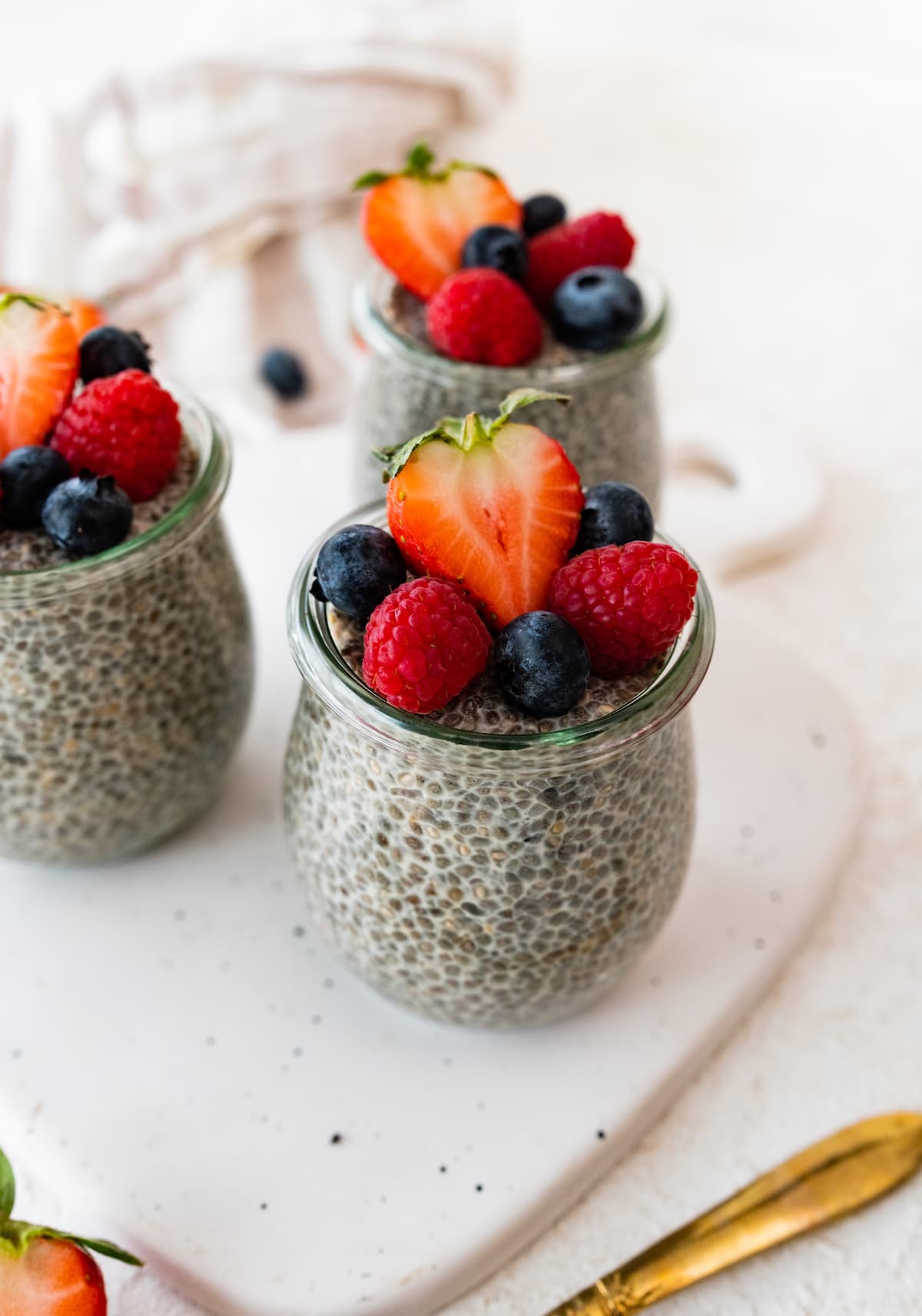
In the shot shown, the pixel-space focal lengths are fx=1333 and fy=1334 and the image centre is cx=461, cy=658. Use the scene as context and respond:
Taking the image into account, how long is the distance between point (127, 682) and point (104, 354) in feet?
0.71

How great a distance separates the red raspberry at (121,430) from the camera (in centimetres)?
83

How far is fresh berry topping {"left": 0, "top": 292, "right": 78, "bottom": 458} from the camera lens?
84 cm

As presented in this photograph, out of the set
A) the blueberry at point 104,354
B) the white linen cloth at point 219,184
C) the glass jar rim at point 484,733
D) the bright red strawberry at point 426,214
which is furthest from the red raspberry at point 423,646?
the white linen cloth at point 219,184

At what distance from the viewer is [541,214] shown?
41.6 inches

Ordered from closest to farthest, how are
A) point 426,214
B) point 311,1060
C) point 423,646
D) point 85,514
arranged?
1. point 423,646
2. point 85,514
3. point 311,1060
4. point 426,214

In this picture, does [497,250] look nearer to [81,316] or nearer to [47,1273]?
[81,316]

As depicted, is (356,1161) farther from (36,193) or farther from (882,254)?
(882,254)

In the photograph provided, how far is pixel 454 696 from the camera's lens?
724mm

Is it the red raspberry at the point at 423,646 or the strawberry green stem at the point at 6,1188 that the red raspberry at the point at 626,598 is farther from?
the strawberry green stem at the point at 6,1188

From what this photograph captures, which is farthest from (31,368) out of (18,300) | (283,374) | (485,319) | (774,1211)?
(283,374)

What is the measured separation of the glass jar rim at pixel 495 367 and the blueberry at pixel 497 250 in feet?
0.24

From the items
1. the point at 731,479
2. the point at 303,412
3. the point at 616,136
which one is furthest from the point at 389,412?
the point at 616,136

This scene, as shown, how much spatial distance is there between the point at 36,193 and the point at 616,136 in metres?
0.93

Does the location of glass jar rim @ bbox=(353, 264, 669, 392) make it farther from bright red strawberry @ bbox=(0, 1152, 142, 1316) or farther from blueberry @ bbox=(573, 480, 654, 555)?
bright red strawberry @ bbox=(0, 1152, 142, 1316)
